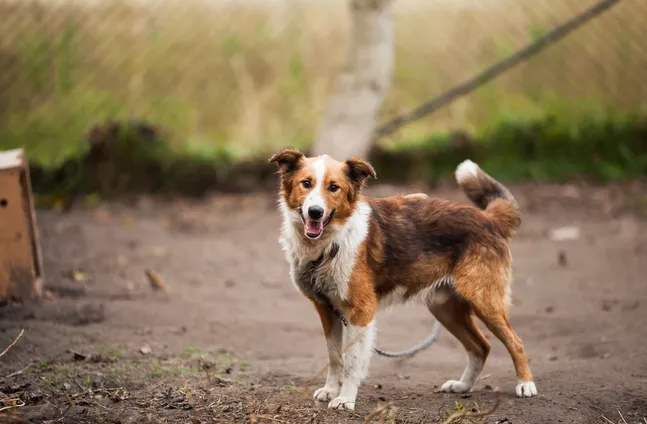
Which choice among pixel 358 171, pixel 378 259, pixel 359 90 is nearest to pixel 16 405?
pixel 378 259

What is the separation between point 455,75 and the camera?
12109 mm

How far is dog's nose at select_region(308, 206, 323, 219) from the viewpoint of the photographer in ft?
16.0

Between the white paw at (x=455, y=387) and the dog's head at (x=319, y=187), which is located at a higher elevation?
the dog's head at (x=319, y=187)

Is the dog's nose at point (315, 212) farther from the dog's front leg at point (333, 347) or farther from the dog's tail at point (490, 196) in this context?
the dog's tail at point (490, 196)

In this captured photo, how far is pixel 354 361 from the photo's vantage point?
199 inches

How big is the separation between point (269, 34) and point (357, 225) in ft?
25.7

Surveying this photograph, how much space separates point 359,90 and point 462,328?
5.78m

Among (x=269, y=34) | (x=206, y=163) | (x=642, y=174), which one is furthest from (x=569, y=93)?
(x=206, y=163)

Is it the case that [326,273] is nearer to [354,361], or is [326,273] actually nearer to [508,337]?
[354,361]

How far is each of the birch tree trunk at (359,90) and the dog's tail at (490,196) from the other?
4908mm

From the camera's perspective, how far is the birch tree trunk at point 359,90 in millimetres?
10680

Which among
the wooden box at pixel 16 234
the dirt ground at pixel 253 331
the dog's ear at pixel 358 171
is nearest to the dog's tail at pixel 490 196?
the dog's ear at pixel 358 171

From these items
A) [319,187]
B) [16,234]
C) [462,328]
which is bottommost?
[462,328]

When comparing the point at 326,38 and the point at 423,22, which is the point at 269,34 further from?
the point at 423,22
